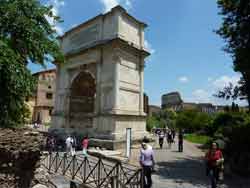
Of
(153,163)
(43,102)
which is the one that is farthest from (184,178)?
(43,102)

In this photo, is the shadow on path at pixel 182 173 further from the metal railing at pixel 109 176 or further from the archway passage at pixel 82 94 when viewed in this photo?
the archway passage at pixel 82 94

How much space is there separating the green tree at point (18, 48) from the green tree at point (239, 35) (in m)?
7.84

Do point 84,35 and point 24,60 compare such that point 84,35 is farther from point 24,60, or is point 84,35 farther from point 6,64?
point 6,64

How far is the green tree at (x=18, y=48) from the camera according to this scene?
25.0 ft

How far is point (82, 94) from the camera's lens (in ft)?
75.9

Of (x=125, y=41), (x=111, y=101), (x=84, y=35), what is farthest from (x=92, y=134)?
(x=84, y=35)

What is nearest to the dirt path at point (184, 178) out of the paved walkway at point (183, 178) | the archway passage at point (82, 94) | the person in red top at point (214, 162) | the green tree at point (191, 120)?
the paved walkway at point (183, 178)

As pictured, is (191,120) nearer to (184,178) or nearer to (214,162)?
(184,178)

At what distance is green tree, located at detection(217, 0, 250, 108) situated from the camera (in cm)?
984

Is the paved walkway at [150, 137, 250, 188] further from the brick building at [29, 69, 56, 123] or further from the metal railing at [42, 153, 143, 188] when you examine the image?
the brick building at [29, 69, 56, 123]

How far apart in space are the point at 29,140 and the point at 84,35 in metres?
17.3

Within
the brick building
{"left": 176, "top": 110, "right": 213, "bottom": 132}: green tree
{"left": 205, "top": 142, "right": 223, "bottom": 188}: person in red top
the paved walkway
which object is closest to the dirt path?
the paved walkway

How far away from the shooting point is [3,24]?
7.83m

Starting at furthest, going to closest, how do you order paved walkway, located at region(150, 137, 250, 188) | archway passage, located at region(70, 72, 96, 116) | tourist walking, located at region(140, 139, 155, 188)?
1. archway passage, located at region(70, 72, 96, 116)
2. paved walkway, located at region(150, 137, 250, 188)
3. tourist walking, located at region(140, 139, 155, 188)
